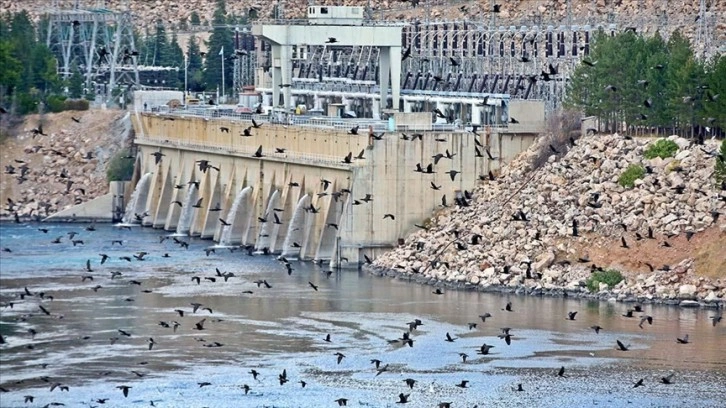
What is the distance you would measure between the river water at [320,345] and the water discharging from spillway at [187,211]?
1318cm

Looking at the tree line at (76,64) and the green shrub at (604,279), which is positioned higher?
the tree line at (76,64)

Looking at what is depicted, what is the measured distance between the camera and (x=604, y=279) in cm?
8656

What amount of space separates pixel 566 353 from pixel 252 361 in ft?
28.2

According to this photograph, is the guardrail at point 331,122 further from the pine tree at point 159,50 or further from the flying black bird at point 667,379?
the pine tree at point 159,50

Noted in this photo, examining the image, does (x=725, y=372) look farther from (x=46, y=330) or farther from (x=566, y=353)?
(x=46, y=330)

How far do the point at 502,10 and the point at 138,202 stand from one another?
3973 centimetres

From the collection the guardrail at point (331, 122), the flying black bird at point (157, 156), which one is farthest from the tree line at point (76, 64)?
the flying black bird at point (157, 156)

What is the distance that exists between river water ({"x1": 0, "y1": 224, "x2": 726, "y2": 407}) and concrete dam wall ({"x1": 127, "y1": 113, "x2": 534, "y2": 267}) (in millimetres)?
2423

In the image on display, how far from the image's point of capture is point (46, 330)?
3211 inches

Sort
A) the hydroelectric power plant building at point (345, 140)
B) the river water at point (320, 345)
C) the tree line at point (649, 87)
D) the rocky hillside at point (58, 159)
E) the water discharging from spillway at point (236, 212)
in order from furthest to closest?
the rocky hillside at point (58, 159)
the water discharging from spillway at point (236, 212)
the hydroelectric power plant building at point (345, 140)
the tree line at point (649, 87)
the river water at point (320, 345)

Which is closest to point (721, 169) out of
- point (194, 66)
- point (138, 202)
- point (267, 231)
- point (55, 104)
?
point (267, 231)

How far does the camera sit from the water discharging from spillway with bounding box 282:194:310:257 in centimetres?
9844

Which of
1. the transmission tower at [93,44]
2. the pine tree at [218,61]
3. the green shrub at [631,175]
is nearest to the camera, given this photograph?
the green shrub at [631,175]

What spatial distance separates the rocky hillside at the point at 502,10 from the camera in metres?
133
